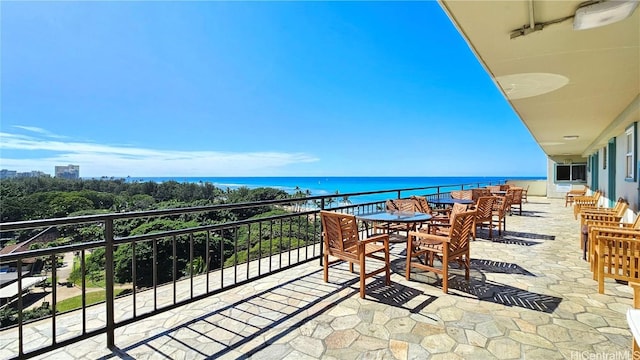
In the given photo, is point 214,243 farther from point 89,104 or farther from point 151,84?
point 89,104

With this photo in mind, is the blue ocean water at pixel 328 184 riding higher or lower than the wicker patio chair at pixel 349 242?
lower

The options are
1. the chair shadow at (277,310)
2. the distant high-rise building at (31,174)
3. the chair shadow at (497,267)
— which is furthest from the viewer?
the distant high-rise building at (31,174)

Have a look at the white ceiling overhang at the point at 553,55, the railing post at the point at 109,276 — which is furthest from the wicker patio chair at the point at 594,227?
the railing post at the point at 109,276

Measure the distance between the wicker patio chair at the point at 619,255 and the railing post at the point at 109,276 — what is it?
4.36 m

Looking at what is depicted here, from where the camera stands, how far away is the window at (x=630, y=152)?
5.06 meters

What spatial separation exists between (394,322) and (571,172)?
60.9 ft

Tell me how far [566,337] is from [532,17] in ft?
7.49

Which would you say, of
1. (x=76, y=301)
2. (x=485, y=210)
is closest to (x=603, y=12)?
(x=485, y=210)

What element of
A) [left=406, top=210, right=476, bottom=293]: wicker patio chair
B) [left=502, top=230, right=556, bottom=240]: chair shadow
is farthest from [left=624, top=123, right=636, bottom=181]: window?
[left=406, top=210, right=476, bottom=293]: wicker patio chair

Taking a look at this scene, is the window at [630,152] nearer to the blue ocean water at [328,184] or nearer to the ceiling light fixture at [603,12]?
the ceiling light fixture at [603,12]

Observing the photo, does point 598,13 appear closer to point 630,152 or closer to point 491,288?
point 491,288

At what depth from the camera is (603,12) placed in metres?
1.79

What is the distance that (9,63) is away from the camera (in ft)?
37.0

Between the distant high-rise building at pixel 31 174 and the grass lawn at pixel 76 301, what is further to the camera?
the distant high-rise building at pixel 31 174
